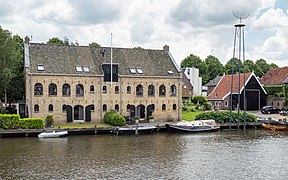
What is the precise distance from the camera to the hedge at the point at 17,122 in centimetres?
3853

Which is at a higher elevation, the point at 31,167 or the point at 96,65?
the point at 96,65

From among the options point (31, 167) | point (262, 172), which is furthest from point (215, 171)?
point (31, 167)

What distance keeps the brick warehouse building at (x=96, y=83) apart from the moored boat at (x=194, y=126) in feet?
19.0

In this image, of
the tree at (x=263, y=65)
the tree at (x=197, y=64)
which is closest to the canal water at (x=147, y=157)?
the tree at (x=197, y=64)

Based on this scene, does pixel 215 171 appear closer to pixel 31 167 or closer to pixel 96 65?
pixel 31 167

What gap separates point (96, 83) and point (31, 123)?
9.70m

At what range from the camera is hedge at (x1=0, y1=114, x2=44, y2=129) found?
38531mm

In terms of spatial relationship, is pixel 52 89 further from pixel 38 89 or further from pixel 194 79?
pixel 194 79

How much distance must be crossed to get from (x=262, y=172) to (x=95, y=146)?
49.3 feet

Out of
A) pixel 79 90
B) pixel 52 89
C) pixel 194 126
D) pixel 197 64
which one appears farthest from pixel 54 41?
pixel 197 64

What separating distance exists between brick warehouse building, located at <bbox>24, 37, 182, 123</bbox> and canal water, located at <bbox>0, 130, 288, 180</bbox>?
7181 millimetres

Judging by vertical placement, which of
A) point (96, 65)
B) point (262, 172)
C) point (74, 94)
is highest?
point (96, 65)

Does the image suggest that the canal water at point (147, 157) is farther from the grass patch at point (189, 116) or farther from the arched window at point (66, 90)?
the grass patch at point (189, 116)

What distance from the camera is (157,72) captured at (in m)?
48.2
